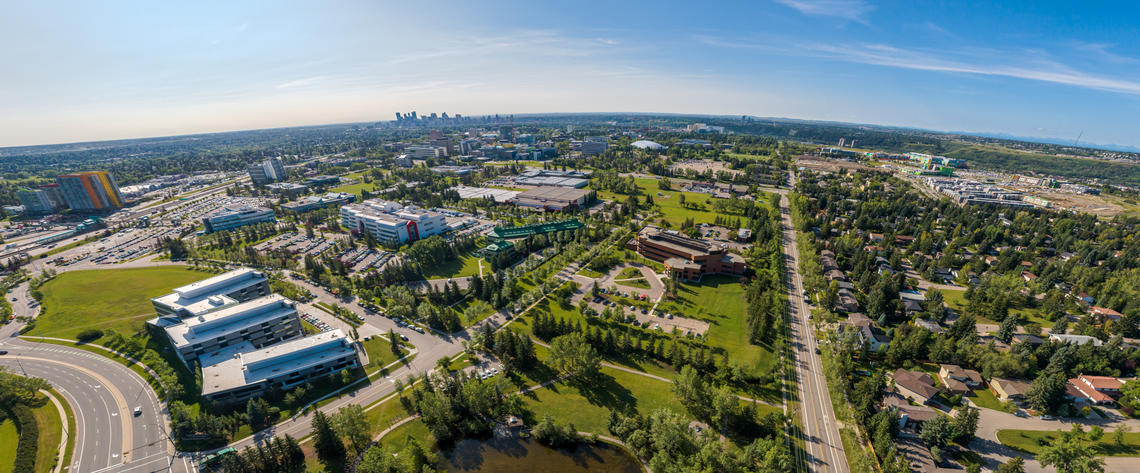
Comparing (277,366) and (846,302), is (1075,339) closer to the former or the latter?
(846,302)

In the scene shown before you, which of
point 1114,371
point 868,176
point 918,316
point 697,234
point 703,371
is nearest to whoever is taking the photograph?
point 1114,371

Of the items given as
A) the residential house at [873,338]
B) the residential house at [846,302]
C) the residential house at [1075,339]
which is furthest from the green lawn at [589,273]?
the residential house at [1075,339]

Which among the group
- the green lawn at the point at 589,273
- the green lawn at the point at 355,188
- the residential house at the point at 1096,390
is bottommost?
the residential house at the point at 1096,390

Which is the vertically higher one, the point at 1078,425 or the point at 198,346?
the point at 198,346

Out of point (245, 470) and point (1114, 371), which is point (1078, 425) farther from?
point (245, 470)

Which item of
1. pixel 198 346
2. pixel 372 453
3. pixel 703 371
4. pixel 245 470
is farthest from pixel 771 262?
pixel 198 346

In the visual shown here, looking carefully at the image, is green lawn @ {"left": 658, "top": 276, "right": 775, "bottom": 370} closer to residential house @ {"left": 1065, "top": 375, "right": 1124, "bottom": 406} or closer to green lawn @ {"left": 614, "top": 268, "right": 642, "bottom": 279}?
green lawn @ {"left": 614, "top": 268, "right": 642, "bottom": 279}

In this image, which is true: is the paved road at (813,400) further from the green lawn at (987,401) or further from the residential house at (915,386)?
the green lawn at (987,401)

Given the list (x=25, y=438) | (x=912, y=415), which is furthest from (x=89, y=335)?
(x=912, y=415)
